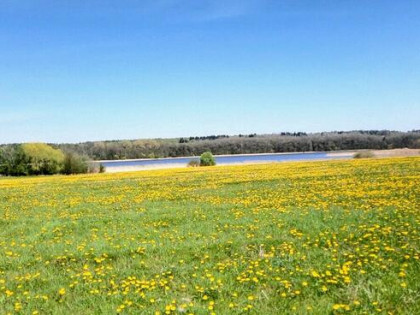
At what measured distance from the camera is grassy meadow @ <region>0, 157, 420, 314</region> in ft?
19.9

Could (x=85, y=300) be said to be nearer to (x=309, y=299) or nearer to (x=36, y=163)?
(x=309, y=299)

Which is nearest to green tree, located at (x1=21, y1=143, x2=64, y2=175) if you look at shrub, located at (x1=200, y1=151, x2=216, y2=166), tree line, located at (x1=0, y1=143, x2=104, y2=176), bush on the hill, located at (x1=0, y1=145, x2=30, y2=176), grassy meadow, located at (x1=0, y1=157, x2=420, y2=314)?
tree line, located at (x1=0, y1=143, x2=104, y2=176)

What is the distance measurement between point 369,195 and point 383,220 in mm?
5231

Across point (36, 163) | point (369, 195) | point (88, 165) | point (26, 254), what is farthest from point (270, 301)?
point (36, 163)

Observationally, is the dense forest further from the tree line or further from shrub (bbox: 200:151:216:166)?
shrub (bbox: 200:151:216:166)

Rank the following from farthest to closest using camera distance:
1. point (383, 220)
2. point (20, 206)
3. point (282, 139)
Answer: point (282, 139) < point (20, 206) < point (383, 220)

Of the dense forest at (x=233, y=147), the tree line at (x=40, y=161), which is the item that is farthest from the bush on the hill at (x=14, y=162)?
the dense forest at (x=233, y=147)

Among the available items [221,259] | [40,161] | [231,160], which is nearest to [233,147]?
[231,160]

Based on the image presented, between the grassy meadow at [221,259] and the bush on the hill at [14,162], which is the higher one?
the bush on the hill at [14,162]

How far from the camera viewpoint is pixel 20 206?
1856 cm

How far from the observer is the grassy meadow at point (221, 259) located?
6.05m

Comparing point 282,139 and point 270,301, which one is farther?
point 282,139

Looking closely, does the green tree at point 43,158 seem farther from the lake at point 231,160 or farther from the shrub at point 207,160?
the shrub at point 207,160

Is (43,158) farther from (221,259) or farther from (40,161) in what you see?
(221,259)
